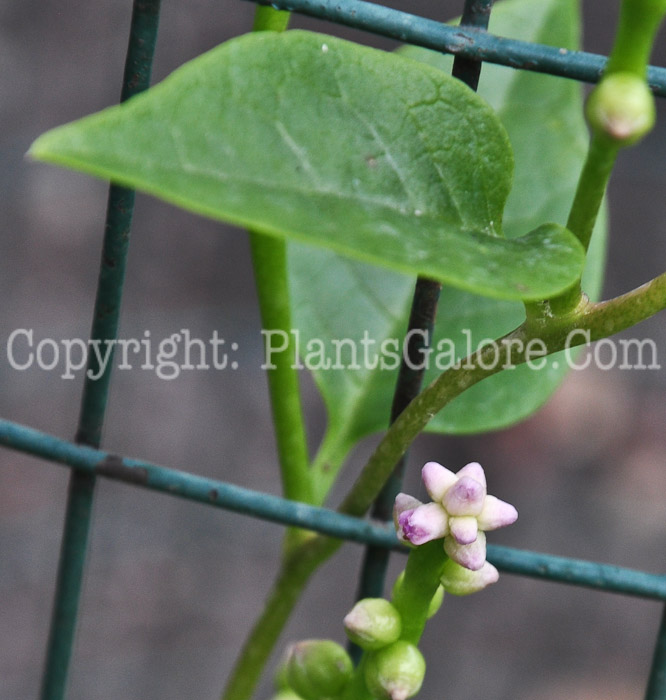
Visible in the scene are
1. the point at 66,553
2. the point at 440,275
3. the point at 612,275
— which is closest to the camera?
the point at 440,275

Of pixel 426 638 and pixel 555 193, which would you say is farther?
pixel 426 638

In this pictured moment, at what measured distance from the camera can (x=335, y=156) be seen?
21 centimetres

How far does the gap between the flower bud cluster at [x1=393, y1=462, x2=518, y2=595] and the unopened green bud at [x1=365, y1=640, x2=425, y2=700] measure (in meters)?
0.04

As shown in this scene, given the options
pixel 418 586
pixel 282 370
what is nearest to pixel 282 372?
pixel 282 370

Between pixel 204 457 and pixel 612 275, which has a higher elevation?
pixel 612 275

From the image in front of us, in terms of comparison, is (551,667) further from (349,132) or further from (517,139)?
(349,132)

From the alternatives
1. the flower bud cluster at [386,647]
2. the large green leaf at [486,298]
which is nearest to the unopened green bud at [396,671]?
the flower bud cluster at [386,647]

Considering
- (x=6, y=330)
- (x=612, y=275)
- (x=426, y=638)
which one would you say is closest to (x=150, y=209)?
(x=6, y=330)

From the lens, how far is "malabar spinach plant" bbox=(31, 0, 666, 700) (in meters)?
0.18

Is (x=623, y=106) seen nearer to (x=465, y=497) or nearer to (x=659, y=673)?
(x=465, y=497)

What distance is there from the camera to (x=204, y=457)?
0.99 metres

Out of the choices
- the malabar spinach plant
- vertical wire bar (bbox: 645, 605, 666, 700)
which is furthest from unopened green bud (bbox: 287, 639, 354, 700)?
vertical wire bar (bbox: 645, 605, 666, 700)

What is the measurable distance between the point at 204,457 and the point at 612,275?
47 centimetres

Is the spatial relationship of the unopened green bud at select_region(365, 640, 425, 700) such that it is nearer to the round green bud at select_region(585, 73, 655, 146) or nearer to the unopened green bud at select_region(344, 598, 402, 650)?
the unopened green bud at select_region(344, 598, 402, 650)
